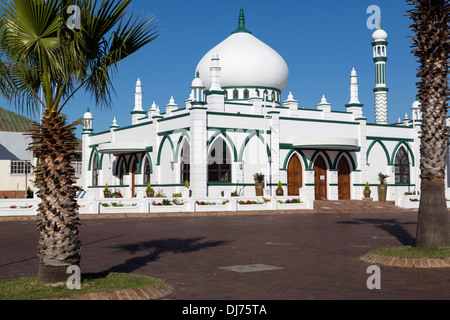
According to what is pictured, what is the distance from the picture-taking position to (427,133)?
11781 millimetres

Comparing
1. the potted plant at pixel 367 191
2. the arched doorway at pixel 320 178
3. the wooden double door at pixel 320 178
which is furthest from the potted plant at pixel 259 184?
the potted plant at pixel 367 191

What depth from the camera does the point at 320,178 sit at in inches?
1594

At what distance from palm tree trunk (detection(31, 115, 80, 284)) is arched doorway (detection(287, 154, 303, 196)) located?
31.7 metres

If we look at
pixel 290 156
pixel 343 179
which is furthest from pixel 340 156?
pixel 290 156

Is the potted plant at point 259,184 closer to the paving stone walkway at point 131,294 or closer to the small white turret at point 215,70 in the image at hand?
the small white turret at point 215,70

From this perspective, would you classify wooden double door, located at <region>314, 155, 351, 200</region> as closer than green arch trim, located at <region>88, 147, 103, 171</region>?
Yes

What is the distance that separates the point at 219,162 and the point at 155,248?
22.8 meters

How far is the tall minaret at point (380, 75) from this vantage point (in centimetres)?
4584

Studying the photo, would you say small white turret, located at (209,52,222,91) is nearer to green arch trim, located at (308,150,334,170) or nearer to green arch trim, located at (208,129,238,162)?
green arch trim, located at (208,129,238,162)

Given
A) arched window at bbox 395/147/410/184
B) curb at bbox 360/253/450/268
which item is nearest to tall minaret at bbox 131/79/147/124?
arched window at bbox 395/147/410/184

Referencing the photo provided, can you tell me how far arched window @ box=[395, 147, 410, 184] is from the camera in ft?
144

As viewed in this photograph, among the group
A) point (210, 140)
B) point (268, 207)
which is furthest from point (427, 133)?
point (210, 140)

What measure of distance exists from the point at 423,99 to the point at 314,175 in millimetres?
28391

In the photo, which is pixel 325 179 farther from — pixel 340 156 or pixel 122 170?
pixel 122 170
